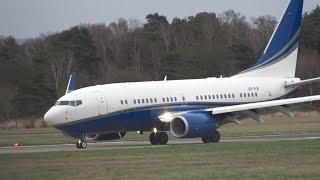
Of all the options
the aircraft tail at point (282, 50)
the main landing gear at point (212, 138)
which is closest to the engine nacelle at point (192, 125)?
the main landing gear at point (212, 138)

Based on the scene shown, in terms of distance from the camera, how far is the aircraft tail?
5122 centimetres

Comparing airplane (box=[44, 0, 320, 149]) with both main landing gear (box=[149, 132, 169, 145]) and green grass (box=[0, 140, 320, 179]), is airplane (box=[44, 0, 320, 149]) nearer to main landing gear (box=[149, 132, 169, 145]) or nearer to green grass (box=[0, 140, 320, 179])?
main landing gear (box=[149, 132, 169, 145])

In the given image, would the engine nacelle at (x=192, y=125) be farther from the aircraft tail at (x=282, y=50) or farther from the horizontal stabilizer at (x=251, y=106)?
the aircraft tail at (x=282, y=50)

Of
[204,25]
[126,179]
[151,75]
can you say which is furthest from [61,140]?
[204,25]

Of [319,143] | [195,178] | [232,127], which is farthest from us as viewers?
[232,127]

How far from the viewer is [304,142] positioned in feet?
125

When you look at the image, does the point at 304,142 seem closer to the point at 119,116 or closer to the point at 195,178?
the point at 119,116

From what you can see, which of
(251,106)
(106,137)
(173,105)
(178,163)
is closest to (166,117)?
(173,105)

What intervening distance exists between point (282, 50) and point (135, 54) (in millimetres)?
57271

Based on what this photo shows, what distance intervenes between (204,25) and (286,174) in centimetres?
9471

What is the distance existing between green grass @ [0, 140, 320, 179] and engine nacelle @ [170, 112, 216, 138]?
20.2 feet

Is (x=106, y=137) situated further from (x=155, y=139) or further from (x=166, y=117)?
(x=166, y=117)

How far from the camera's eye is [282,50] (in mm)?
51719

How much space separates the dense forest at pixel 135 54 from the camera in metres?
68.1
